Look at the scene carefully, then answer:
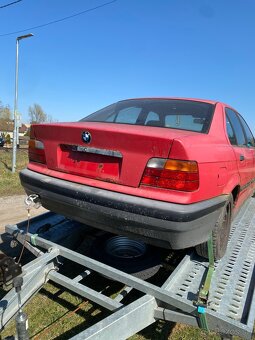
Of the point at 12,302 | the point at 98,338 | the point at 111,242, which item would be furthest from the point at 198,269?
the point at 12,302

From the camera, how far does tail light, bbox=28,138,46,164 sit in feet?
10.1

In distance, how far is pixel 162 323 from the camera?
9.35ft

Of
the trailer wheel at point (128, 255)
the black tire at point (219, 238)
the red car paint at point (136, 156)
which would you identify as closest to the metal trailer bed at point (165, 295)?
the black tire at point (219, 238)

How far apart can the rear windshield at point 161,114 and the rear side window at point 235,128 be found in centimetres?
41

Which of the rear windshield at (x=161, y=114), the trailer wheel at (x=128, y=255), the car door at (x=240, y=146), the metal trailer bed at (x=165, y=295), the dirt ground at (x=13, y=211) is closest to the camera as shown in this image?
the metal trailer bed at (x=165, y=295)

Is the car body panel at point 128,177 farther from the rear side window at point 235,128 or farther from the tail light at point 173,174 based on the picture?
the rear side window at point 235,128

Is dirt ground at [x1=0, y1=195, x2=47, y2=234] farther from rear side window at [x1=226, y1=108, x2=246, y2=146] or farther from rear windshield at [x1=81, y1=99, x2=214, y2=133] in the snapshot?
rear side window at [x1=226, y1=108, x2=246, y2=146]

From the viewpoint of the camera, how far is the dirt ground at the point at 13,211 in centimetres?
559

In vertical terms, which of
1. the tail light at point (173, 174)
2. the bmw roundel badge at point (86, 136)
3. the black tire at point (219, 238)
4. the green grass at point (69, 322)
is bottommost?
the green grass at point (69, 322)

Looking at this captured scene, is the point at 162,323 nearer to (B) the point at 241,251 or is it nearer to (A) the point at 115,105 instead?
(B) the point at 241,251

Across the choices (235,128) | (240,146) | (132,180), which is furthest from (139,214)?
(235,128)

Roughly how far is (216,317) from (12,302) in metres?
1.34

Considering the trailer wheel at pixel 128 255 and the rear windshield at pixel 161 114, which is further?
the rear windshield at pixel 161 114

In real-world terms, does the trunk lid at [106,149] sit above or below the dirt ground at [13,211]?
above
